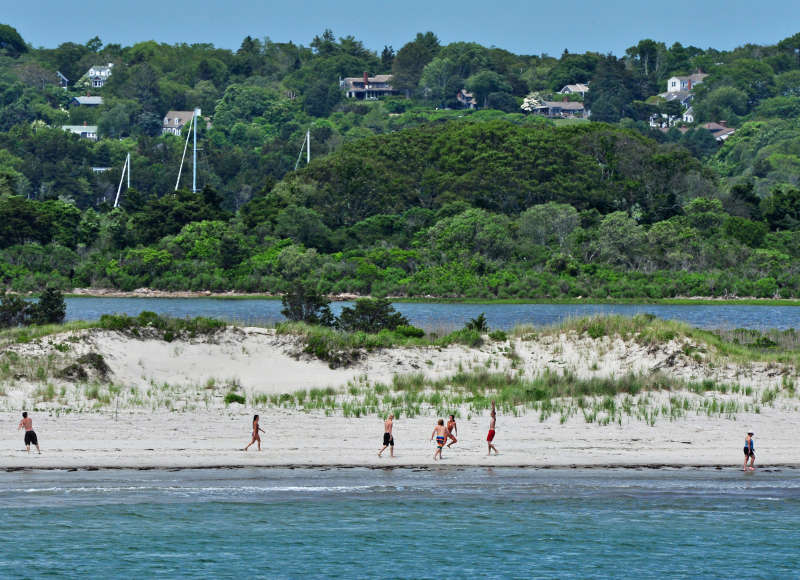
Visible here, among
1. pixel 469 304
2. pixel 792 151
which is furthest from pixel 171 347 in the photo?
pixel 792 151

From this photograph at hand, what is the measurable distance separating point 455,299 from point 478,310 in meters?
13.2

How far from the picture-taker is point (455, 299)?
103 metres

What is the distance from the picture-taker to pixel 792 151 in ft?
593

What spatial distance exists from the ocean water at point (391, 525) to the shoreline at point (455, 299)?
7168cm

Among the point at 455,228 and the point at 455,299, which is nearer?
the point at 455,299

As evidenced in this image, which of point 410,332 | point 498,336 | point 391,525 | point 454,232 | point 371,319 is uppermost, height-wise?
point 454,232

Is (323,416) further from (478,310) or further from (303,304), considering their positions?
(478,310)

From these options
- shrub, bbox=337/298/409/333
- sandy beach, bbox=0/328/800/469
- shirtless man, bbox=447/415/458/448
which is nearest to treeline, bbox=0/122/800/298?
shrub, bbox=337/298/409/333

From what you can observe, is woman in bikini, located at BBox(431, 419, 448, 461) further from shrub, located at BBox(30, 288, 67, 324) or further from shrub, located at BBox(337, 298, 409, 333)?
shrub, located at BBox(30, 288, 67, 324)

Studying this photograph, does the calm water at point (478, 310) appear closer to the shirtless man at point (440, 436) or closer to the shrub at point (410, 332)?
the shrub at point (410, 332)

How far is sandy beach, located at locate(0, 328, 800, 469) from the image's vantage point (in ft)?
101

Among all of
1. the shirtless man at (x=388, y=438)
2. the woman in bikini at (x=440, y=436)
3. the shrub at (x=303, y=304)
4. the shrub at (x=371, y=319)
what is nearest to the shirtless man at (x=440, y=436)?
the woman in bikini at (x=440, y=436)

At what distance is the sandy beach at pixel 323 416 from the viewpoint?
30672 millimetres

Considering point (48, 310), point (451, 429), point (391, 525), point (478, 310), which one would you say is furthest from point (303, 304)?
point (478, 310)
